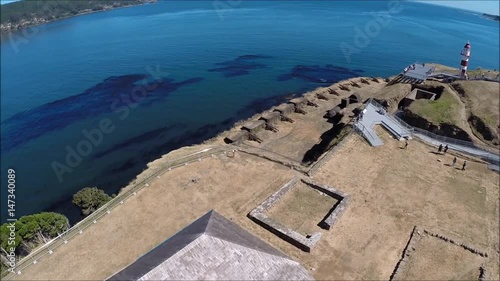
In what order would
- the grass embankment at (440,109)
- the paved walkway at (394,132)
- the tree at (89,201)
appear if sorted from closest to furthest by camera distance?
the tree at (89,201)
the paved walkway at (394,132)
the grass embankment at (440,109)

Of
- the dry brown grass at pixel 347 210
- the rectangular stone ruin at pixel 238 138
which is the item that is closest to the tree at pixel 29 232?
the dry brown grass at pixel 347 210

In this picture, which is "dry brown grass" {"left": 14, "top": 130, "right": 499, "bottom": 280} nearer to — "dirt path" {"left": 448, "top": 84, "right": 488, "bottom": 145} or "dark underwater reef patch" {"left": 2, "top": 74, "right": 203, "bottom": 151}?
"dirt path" {"left": 448, "top": 84, "right": 488, "bottom": 145}

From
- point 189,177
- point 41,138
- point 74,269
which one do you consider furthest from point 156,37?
point 74,269

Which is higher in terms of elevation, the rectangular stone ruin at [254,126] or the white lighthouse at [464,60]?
the white lighthouse at [464,60]

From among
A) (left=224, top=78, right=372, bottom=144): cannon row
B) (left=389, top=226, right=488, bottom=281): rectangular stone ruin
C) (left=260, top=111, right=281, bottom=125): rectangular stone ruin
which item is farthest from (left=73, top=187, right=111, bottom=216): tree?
(left=389, top=226, right=488, bottom=281): rectangular stone ruin

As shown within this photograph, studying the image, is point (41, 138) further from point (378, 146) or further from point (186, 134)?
point (378, 146)

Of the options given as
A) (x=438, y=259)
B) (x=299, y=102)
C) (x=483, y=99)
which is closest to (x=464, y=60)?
(x=483, y=99)

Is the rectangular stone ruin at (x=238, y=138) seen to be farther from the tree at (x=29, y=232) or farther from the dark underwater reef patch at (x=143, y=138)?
the tree at (x=29, y=232)
